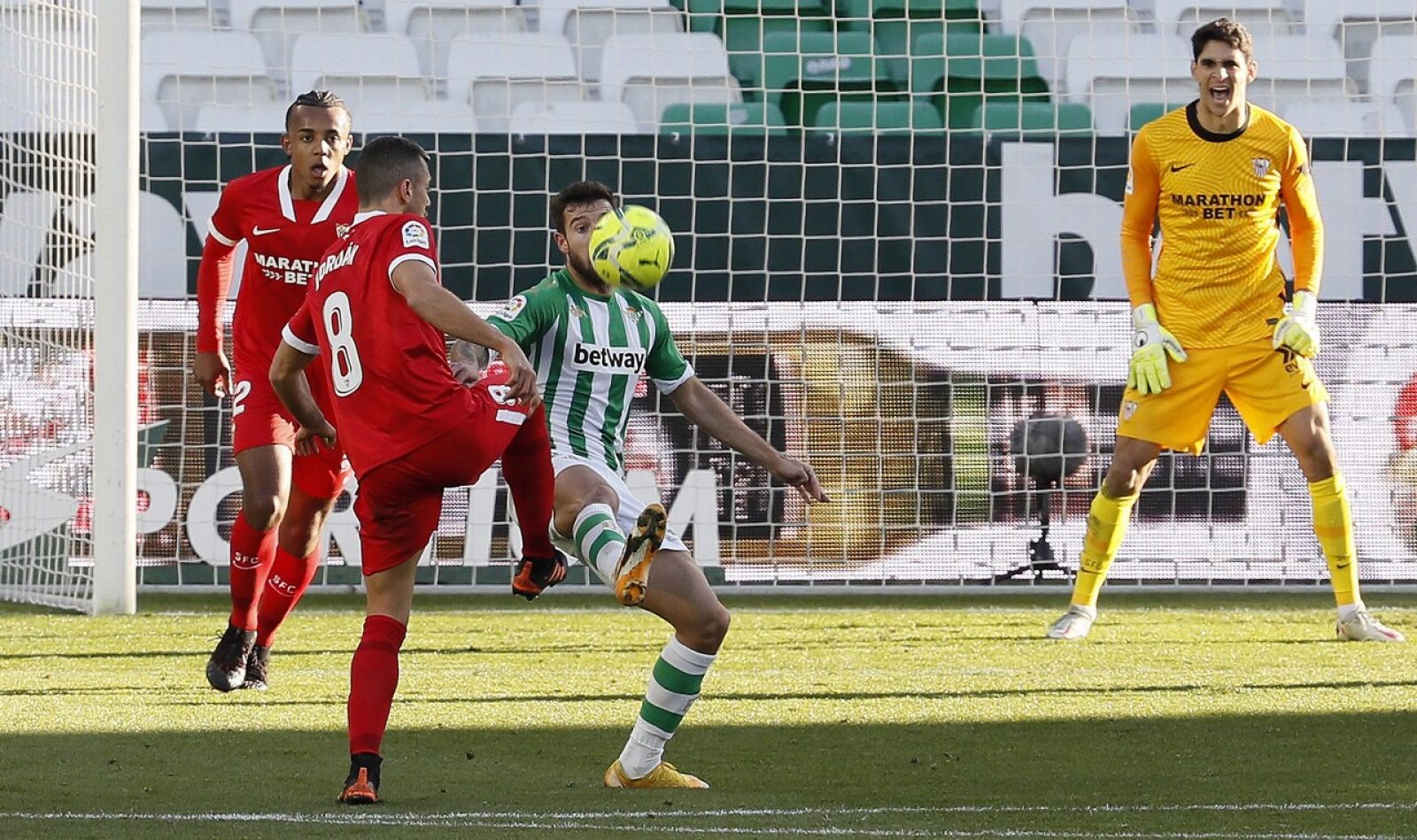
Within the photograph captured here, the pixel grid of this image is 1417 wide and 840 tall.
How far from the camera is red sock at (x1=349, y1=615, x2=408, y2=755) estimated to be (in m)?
4.29

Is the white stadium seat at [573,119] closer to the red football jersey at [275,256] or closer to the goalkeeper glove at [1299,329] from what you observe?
the red football jersey at [275,256]

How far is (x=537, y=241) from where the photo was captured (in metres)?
10.5

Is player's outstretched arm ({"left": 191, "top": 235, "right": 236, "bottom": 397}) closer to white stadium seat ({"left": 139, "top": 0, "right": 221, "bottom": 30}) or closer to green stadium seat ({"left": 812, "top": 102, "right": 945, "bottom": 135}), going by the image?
white stadium seat ({"left": 139, "top": 0, "right": 221, "bottom": 30})

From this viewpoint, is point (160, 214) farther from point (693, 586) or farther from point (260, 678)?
point (693, 586)

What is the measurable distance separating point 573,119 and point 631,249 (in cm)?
602

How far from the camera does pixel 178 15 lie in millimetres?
10883

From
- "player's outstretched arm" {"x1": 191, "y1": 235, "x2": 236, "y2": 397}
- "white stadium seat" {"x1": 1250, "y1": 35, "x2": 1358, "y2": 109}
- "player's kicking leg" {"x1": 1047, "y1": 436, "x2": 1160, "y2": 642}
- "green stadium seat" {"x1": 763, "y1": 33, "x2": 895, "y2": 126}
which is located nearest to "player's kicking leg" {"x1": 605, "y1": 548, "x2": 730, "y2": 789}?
"player's outstretched arm" {"x1": 191, "y1": 235, "x2": 236, "y2": 397}

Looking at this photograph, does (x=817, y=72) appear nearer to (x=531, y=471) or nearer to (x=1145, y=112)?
(x=1145, y=112)

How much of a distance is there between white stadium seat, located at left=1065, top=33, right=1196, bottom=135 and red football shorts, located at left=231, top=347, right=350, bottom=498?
574cm

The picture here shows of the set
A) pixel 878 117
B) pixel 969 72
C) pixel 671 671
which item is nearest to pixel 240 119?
pixel 878 117

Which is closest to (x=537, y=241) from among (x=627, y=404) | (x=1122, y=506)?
(x=1122, y=506)

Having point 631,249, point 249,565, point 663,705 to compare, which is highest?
point 631,249

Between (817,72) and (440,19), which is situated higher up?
(440,19)

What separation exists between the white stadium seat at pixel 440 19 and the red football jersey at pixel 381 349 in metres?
6.74
